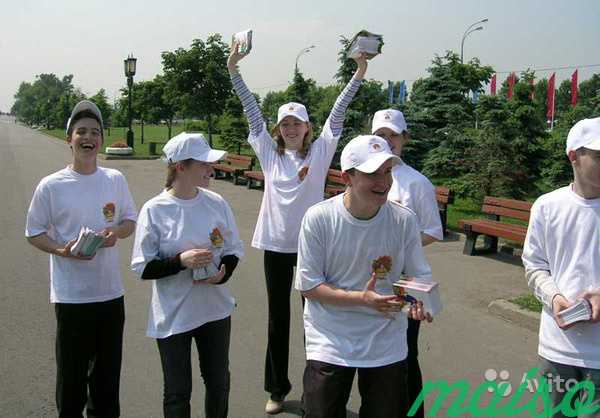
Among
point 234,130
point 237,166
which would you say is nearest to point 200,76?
point 234,130

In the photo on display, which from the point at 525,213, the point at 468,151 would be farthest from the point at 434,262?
the point at 468,151

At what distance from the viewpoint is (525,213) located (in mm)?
8648

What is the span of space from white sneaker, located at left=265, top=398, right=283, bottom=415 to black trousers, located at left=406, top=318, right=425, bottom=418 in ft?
3.31

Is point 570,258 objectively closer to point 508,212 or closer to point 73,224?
point 73,224

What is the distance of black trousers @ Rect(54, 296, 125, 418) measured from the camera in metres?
3.32

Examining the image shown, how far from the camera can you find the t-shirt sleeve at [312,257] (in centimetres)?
270

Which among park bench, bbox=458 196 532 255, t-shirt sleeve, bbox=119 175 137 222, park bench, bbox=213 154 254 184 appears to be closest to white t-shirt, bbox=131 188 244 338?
t-shirt sleeve, bbox=119 175 137 222

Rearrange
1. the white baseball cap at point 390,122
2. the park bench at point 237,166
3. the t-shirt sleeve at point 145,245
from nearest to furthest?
the t-shirt sleeve at point 145,245, the white baseball cap at point 390,122, the park bench at point 237,166

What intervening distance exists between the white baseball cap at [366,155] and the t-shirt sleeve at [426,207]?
2.61 feet

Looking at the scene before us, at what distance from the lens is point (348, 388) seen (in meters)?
2.71

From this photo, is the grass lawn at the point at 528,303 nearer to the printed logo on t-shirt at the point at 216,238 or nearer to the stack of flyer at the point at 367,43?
the stack of flyer at the point at 367,43

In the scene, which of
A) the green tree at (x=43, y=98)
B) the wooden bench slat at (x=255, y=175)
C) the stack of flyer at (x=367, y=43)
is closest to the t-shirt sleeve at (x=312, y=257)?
the stack of flyer at (x=367, y=43)

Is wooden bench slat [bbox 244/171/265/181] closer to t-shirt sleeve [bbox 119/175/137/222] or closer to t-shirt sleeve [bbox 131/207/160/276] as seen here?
t-shirt sleeve [bbox 119/175/137/222]

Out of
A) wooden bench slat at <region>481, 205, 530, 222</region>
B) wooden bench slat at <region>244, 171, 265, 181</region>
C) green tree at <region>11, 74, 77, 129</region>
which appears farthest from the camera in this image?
green tree at <region>11, 74, 77, 129</region>
